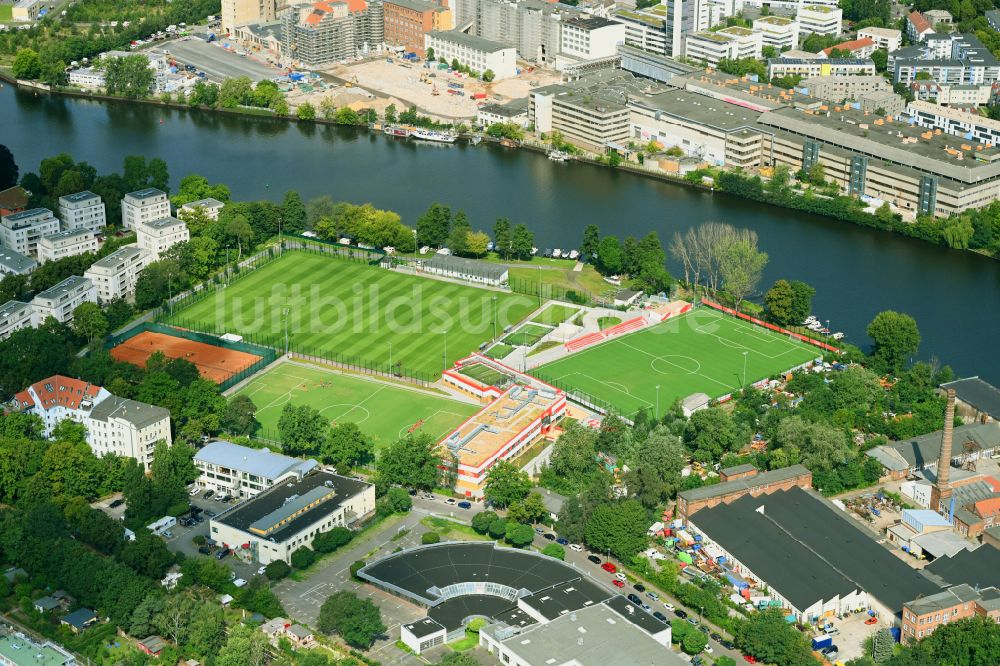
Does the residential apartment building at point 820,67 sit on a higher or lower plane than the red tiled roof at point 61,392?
higher

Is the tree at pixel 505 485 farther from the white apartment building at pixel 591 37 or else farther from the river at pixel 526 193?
the white apartment building at pixel 591 37

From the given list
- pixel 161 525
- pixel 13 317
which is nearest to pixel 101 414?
pixel 161 525

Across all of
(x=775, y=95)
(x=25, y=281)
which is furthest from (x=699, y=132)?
(x=25, y=281)

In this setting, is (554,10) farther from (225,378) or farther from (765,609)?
(765,609)

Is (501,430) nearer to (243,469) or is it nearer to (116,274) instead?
(243,469)

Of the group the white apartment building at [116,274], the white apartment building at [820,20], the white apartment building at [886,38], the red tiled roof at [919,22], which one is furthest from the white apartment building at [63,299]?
the red tiled roof at [919,22]

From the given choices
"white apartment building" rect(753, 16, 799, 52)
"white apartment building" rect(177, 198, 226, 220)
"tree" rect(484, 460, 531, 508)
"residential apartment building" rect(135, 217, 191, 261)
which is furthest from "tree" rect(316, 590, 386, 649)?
"white apartment building" rect(753, 16, 799, 52)

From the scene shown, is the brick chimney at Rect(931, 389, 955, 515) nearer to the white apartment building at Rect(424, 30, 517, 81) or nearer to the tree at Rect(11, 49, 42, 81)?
the white apartment building at Rect(424, 30, 517, 81)
